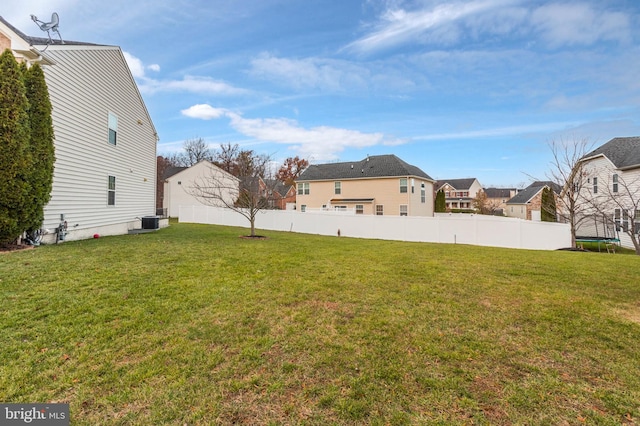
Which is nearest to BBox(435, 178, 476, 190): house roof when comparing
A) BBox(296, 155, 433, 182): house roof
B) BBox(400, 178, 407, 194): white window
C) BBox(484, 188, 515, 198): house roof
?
BBox(484, 188, 515, 198): house roof

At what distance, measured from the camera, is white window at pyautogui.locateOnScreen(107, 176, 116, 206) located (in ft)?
37.9

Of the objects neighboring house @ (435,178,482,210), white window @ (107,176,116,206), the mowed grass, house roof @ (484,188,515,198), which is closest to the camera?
the mowed grass

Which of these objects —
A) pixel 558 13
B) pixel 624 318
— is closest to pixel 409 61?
pixel 558 13

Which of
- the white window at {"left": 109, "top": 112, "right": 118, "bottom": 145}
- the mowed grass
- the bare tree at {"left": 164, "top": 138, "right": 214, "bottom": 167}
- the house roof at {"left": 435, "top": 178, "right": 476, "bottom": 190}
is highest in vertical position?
the bare tree at {"left": 164, "top": 138, "right": 214, "bottom": 167}

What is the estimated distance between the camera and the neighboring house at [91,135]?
328 inches

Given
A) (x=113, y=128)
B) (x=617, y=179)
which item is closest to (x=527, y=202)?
(x=617, y=179)

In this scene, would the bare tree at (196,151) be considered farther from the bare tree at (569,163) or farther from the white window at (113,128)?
the bare tree at (569,163)

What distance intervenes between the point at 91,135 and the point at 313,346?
38.1 feet

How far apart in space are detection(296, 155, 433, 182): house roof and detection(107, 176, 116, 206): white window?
19802 millimetres

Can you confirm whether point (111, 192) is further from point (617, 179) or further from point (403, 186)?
point (617, 179)

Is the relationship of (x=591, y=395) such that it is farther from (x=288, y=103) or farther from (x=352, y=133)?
(x=352, y=133)

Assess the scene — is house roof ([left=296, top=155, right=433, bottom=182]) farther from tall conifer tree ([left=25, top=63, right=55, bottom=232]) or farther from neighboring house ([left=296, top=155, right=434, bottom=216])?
tall conifer tree ([left=25, top=63, right=55, bottom=232])

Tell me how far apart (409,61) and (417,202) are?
15058 mm

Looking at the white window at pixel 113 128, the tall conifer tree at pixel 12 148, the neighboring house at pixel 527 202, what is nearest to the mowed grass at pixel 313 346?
the tall conifer tree at pixel 12 148
